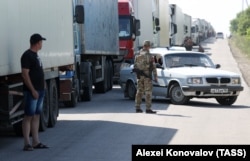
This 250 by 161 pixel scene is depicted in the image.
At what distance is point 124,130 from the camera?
14961 mm

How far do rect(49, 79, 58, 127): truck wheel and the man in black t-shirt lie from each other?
3073 millimetres

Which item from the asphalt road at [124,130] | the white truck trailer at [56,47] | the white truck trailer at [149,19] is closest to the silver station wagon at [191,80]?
the asphalt road at [124,130]

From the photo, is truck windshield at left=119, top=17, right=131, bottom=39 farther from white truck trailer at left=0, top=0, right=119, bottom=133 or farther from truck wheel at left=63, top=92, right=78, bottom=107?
truck wheel at left=63, top=92, right=78, bottom=107

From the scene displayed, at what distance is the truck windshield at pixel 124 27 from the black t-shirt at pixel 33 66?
1883cm

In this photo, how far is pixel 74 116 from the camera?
18.2 metres

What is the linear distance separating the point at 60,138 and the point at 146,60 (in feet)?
16.6

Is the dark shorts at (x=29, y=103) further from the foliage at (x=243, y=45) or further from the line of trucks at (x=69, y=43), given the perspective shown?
the foliage at (x=243, y=45)

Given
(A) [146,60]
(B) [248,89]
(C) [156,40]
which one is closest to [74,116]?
(A) [146,60]

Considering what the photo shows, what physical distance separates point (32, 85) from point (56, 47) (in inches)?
154

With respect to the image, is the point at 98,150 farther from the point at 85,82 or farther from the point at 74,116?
the point at 85,82

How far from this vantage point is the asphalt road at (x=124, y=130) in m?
12.0

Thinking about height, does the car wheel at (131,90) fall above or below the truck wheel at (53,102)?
below

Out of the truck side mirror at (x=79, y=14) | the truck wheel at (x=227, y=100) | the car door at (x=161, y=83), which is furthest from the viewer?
the car door at (x=161, y=83)

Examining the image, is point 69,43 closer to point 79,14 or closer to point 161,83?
point 79,14
